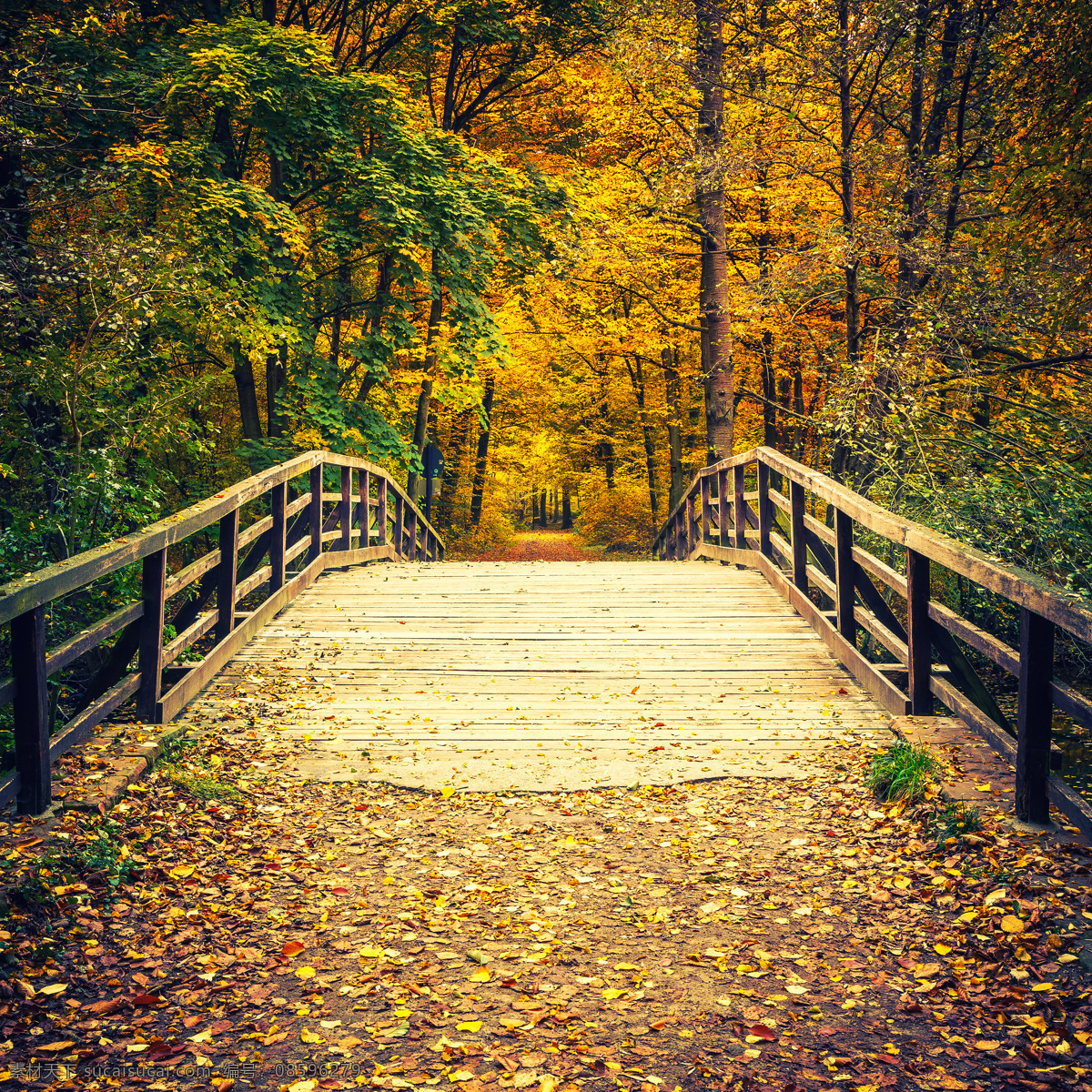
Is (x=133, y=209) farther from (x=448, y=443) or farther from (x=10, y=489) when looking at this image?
(x=448, y=443)

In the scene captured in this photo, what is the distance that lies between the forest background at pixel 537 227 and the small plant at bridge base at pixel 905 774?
9.82 ft

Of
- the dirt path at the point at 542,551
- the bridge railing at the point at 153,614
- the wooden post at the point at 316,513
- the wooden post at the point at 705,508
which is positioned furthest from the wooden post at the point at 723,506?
the dirt path at the point at 542,551

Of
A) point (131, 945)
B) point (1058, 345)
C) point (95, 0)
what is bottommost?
point (131, 945)

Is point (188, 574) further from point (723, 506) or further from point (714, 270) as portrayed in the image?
point (714, 270)

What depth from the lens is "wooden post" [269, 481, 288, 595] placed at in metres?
7.44

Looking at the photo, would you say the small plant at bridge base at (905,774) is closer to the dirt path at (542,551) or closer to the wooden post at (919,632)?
the wooden post at (919,632)

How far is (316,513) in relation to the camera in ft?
29.1

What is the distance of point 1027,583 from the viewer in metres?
3.34

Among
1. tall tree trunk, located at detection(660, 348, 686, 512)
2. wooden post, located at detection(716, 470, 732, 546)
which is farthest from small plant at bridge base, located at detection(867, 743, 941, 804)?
tall tree trunk, located at detection(660, 348, 686, 512)

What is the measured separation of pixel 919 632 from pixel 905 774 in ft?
2.74

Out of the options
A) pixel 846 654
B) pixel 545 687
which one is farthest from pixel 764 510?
pixel 545 687

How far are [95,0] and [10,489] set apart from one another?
18.8 feet

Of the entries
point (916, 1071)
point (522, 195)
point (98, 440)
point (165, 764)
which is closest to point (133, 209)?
point (98, 440)

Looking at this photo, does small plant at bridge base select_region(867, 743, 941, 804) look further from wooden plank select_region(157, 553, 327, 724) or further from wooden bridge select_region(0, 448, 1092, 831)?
wooden plank select_region(157, 553, 327, 724)
